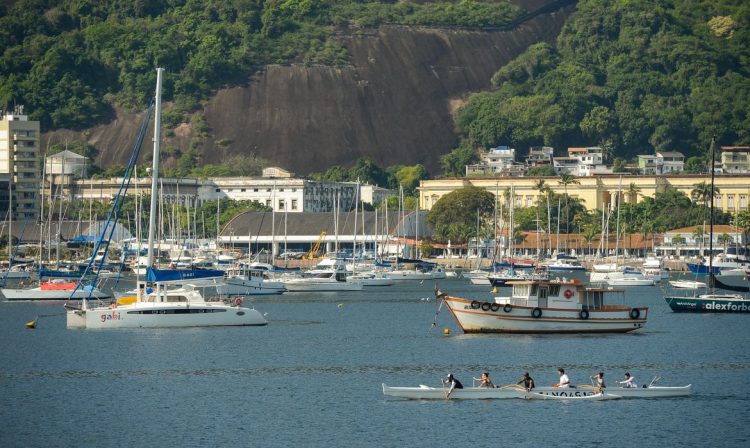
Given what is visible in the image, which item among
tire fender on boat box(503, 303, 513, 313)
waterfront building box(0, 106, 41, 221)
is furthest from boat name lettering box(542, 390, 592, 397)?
waterfront building box(0, 106, 41, 221)

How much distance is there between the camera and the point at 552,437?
5062cm

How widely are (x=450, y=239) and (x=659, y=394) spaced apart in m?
119

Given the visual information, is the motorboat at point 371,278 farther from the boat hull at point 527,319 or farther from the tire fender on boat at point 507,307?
the tire fender on boat at point 507,307

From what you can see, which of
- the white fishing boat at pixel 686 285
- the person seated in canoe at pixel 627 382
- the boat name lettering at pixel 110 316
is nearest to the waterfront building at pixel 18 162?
the white fishing boat at pixel 686 285

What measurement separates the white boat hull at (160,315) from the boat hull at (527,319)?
11798mm

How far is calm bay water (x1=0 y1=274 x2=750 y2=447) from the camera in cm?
5153

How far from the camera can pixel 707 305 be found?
302 feet

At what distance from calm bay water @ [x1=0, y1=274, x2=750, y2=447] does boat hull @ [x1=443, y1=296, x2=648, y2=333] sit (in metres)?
0.75

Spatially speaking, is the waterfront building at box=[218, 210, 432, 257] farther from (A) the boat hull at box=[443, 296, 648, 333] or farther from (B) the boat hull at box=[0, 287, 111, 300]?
(A) the boat hull at box=[443, 296, 648, 333]

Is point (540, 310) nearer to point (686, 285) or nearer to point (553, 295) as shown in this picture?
point (553, 295)

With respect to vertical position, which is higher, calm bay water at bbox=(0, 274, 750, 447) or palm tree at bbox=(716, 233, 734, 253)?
palm tree at bbox=(716, 233, 734, 253)

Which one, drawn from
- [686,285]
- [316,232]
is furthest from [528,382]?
[316,232]

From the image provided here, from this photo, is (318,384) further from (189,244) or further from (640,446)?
(189,244)

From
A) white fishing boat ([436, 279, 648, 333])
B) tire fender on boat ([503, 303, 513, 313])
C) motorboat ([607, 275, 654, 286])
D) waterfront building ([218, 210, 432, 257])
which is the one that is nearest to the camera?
tire fender on boat ([503, 303, 513, 313])
